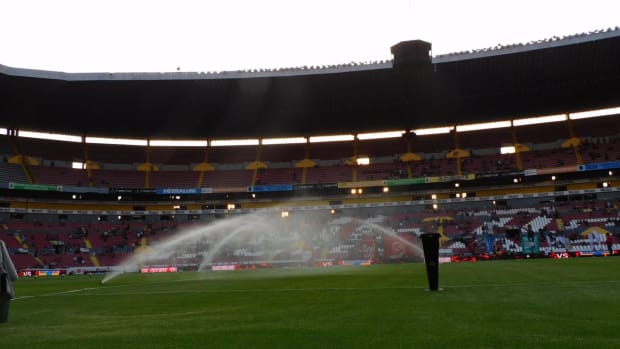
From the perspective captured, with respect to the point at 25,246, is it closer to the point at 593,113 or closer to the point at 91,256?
the point at 91,256

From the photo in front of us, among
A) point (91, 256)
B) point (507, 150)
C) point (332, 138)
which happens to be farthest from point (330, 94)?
point (91, 256)

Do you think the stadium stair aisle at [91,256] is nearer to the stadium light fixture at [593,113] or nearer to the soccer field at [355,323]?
the soccer field at [355,323]

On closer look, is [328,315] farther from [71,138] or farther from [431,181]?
[71,138]

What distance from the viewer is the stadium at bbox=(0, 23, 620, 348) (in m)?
42.5

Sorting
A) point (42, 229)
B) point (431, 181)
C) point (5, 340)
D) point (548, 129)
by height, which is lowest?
point (5, 340)

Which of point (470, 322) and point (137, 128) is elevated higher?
point (137, 128)

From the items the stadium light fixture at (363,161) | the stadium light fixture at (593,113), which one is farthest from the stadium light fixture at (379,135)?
the stadium light fixture at (593,113)

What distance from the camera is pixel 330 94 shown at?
4762 centimetres

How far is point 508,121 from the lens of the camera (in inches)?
2173

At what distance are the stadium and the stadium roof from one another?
0.72 feet

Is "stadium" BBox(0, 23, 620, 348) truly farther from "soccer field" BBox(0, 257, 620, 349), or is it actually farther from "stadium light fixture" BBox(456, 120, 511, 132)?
"soccer field" BBox(0, 257, 620, 349)

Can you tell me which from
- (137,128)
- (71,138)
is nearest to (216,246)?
(137,128)

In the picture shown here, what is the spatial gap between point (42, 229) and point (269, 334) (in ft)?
169

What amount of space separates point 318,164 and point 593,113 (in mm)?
31222
